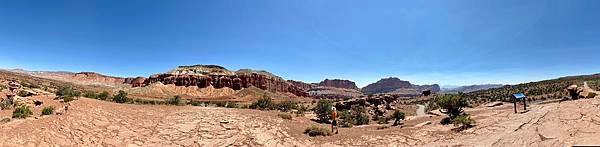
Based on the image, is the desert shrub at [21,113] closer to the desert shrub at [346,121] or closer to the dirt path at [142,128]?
the dirt path at [142,128]

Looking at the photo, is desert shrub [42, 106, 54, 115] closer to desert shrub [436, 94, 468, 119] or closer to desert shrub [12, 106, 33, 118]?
desert shrub [12, 106, 33, 118]

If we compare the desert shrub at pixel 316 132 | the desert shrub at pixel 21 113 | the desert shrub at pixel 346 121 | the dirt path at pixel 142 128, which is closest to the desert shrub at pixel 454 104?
the desert shrub at pixel 346 121

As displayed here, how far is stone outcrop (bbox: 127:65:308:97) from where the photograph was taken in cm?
11312

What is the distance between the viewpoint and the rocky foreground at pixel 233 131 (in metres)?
12.9

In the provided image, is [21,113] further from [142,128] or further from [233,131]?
[233,131]

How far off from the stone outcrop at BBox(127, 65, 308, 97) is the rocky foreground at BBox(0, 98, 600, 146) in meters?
95.3

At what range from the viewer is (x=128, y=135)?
15.7 m

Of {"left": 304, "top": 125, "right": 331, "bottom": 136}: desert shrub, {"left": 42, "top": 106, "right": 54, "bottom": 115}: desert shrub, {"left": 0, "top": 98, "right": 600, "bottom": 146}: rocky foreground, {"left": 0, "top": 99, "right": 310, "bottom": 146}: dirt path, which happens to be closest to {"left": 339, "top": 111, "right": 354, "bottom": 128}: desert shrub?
{"left": 0, "top": 98, "right": 600, "bottom": 146}: rocky foreground

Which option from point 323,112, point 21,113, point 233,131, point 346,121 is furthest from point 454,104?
point 21,113

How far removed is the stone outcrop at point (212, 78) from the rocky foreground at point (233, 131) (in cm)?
9533

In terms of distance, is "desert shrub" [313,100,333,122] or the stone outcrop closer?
"desert shrub" [313,100,333,122]

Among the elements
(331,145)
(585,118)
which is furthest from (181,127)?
(585,118)

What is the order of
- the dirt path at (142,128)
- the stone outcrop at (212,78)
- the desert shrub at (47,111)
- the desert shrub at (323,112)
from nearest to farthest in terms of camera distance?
the dirt path at (142,128) < the desert shrub at (47,111) < the desert shrub at (323,112) < the stone outcrop at (212,78)

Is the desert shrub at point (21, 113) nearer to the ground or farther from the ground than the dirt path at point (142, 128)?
farther from the ground
